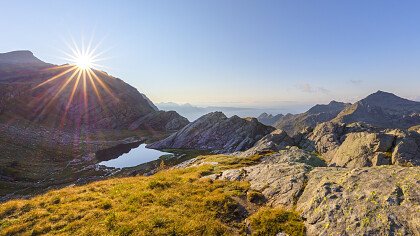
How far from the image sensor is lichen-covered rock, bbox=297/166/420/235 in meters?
12.3

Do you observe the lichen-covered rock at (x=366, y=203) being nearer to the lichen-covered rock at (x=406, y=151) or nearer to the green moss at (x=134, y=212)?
the green moss at (x=134, y=212)

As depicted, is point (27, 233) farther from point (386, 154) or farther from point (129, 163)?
point (129, 163)

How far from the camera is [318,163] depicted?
40.4 meters

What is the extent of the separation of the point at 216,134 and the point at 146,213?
86960 mm

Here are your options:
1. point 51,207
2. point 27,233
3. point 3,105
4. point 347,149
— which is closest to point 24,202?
point 51,207

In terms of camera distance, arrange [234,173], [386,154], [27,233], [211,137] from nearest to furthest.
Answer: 1. [27,233]
2. [234,173]
3. [386,154]
4. [211,137]

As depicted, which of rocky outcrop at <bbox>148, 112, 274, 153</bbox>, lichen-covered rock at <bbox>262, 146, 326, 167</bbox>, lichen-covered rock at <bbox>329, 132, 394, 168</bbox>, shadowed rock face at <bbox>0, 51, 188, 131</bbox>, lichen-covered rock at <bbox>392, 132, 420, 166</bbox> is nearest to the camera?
lichen-covered rock at <bbox>262, 146, 326, 167</bbox>

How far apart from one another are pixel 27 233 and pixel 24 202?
272 inches

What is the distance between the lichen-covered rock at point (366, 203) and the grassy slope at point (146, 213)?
1.56 meters

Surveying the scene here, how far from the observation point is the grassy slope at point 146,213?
15.1 m

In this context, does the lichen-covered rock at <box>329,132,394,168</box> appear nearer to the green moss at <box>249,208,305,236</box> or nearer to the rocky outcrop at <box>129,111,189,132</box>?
the green moss at <box>249,208,305,236</box>

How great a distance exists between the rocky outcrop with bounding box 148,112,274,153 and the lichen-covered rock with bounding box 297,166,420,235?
74.1 meters

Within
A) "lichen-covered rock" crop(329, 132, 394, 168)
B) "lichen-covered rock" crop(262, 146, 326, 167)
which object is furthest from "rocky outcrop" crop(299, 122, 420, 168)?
"lichen-covered rock" crop(262, 146, 326, 167)

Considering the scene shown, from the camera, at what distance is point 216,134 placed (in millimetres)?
103688
